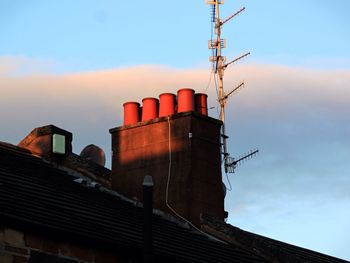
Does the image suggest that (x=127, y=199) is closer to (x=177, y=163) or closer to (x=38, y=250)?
(x=177, y=163)

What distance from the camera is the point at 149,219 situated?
11.5 meters

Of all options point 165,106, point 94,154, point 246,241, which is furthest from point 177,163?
point 94,154

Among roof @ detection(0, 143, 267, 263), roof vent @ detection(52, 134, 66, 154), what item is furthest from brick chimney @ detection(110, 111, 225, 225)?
roof vent @ detection(52, 134, 66, 154)

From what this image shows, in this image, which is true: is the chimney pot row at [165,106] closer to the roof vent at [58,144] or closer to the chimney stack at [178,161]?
the chimney stack at [178,161]

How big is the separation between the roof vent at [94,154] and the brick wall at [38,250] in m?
8.36

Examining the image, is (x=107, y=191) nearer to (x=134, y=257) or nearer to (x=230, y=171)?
(x=134, y=257)

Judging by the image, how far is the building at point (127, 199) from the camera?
12.7 m

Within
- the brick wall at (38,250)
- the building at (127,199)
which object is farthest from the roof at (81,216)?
the brick wall at (38,250)

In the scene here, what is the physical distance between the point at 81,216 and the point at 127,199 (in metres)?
4.75

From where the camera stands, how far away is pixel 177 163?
18766 millimetres

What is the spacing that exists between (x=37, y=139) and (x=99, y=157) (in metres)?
2.61

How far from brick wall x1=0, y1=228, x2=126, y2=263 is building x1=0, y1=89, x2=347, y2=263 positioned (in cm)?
1

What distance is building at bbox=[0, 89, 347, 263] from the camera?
12.7 meters

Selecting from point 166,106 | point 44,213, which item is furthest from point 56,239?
point 166,106
